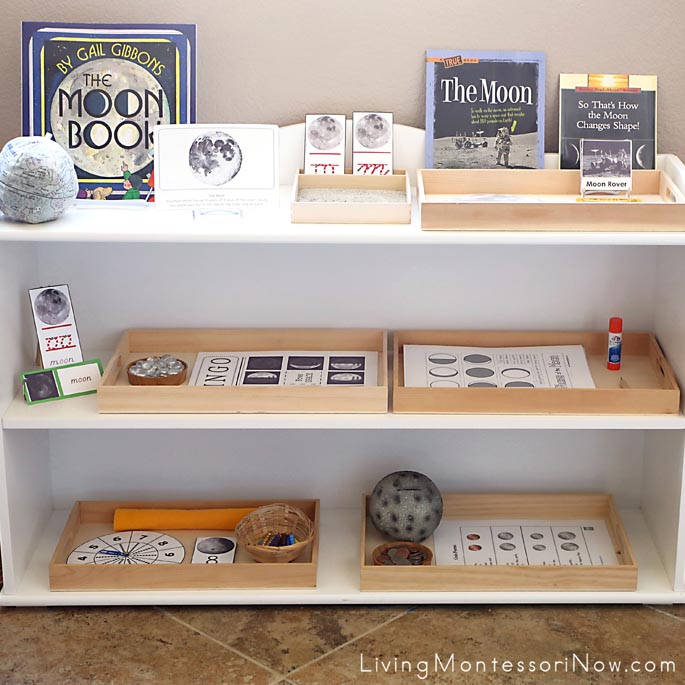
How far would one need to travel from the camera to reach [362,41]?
214 centimetres

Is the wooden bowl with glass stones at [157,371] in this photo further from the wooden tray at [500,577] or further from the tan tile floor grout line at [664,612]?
the tan tile floor grout line at [664,612]

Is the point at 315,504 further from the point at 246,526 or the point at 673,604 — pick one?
the point at 673,604

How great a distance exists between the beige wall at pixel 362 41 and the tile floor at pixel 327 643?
1.00m

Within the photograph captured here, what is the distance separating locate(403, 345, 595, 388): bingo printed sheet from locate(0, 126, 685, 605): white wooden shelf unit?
0.07 metres

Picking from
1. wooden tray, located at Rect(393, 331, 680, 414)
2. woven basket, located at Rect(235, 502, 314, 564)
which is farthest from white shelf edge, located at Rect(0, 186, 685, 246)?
woven basket, located at Rect(235, 502, 314, 564)

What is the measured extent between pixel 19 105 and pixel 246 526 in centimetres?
98

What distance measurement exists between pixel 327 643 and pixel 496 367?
2.12ft

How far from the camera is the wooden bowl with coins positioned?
2189mm

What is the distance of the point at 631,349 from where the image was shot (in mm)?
2295

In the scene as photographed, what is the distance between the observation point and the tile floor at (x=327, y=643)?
1957 mm

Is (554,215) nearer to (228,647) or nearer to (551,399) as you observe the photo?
(551,399)

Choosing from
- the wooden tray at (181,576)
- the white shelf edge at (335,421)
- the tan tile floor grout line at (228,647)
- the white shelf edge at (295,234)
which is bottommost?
the tan tile floor grout line at (228,647)

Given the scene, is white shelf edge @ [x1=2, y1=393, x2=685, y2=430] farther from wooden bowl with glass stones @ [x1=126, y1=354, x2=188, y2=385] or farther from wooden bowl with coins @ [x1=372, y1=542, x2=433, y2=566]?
wooden bowl with coins @ [x1=372, y1=542, x2=433, y2=566]

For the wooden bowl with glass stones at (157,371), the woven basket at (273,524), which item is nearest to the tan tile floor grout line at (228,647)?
the woven basket at (273,524)
